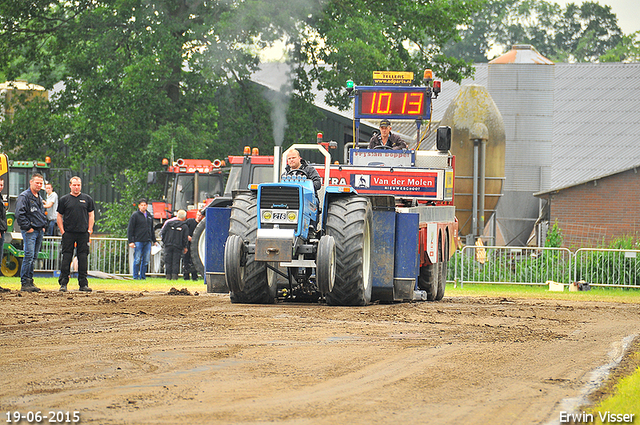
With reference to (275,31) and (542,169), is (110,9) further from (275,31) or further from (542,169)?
(542,169)

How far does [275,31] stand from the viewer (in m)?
28.6

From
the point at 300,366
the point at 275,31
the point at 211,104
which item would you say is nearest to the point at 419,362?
the point at 300,366

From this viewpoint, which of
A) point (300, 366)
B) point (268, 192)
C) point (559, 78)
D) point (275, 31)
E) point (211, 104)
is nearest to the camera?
point (300, 366)

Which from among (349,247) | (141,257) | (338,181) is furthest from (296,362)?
(141,257)

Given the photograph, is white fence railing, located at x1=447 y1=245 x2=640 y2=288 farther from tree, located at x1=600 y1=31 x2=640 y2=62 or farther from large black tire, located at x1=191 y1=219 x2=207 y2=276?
tree, located at x1=600 y1=31 x2=640 y2=62

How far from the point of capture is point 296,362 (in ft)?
25.2

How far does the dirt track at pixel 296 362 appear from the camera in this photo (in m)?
5.87

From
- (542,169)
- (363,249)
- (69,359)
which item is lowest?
(69,359)

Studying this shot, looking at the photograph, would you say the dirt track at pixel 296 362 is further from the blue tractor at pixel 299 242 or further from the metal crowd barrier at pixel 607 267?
the metal crowd barrier at pixel 607 267

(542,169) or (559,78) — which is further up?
(559,78)

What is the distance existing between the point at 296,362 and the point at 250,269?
5.02m

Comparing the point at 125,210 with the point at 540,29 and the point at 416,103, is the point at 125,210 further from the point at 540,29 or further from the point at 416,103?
the point at 540,29

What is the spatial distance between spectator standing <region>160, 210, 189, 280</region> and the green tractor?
2900 millimetres

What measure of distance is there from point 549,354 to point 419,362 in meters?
1.49
